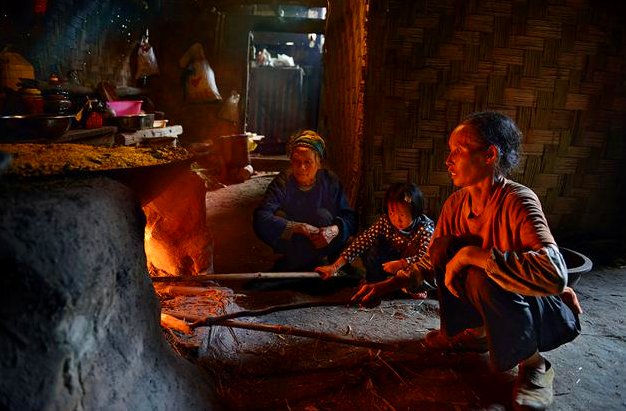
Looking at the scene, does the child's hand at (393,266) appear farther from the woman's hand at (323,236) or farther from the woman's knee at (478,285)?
the woman's knee at (478,285)

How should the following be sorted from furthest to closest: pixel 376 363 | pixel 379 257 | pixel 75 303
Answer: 1. pixel 379 257
2. pixel 376 363
3. pixel 75 303

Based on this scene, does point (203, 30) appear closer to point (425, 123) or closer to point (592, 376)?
point (425, 123)

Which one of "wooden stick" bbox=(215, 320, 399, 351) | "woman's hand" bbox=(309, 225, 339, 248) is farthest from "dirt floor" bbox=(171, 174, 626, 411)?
"woman's hand" bbox=(309, 225, 339, 248)

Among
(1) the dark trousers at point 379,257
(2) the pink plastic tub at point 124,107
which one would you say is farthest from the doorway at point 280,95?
(1) the dark trousers at point 379,257

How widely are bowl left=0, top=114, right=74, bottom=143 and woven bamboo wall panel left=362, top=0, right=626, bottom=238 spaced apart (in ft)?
8.56

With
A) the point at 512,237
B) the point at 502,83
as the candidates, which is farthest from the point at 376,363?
the point at 502,83

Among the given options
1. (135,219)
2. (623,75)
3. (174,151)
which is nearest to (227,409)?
(135,219)

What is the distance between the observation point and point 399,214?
349cm

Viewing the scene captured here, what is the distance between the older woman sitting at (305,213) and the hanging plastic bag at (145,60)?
6.03 metres

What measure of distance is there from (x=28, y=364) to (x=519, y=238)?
2.12 metres

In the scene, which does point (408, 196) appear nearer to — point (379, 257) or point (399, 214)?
point (399, 214)

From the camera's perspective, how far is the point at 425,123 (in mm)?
4109

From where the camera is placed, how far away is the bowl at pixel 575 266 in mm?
2996

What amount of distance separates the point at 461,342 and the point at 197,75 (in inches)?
310
